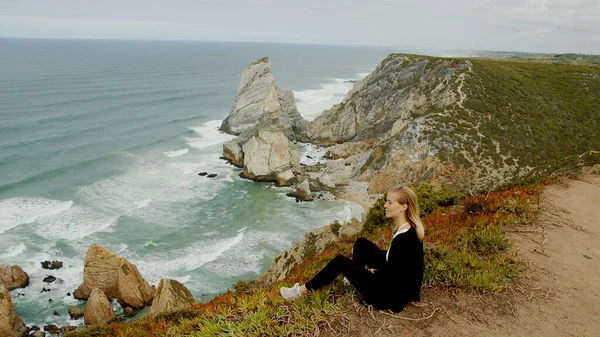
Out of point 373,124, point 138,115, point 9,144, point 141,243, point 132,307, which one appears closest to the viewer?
point 132,307

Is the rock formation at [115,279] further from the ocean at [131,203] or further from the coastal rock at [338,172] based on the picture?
the coastal rock at [338,172]

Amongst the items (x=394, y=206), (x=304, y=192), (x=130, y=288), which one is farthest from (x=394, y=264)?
(x=304, y=192)

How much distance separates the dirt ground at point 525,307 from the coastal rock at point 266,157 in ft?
123

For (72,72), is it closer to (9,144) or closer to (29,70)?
(29,70)

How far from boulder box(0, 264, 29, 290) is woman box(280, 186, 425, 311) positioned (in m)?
27.8

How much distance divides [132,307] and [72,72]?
129 meters

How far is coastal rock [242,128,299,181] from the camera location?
4572 centimetres

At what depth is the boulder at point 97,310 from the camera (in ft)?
71.6

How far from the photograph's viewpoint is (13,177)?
41969mm

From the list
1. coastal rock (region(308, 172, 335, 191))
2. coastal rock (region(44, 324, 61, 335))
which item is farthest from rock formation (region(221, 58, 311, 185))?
coastal rock (region(44, 324, 61, 335))

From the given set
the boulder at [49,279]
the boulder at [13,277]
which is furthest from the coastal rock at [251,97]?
the boulder at [13,277]

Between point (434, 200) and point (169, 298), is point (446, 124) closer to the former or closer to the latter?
point (434, 200)

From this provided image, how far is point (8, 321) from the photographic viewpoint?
790 inches

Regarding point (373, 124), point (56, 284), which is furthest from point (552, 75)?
point (56, 284)
